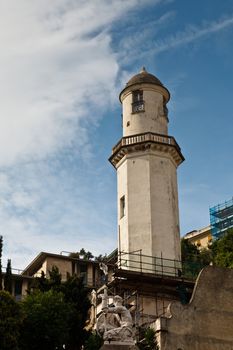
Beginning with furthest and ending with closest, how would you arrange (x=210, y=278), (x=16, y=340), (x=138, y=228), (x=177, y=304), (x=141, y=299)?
(x=138, y=228), (x=141, y=299), (x=210, y=278), (x=177, y=304), (x=16, y=340)

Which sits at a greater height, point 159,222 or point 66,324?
point 159,222

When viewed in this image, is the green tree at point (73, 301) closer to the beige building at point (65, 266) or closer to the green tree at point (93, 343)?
the green tree at point (93, 343)

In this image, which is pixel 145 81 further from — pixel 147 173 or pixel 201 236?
pixel 201 236

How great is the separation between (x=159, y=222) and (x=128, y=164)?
4.86 m

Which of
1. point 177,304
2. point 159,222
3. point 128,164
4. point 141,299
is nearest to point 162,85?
point 128,164

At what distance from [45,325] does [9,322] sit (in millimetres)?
2678

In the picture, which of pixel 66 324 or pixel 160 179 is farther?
pixel 160 179

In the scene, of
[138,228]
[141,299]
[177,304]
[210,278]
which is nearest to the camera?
[177,304]

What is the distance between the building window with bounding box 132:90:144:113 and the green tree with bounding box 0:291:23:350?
69.0ft

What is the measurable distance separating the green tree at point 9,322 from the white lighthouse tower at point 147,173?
13.9 metres

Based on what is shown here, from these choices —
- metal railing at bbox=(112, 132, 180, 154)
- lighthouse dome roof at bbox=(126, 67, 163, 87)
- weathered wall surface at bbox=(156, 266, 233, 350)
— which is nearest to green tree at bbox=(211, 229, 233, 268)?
weathered wall surface at bbox=(156, 266, 233, 350)

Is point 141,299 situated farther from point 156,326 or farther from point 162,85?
point 162,85

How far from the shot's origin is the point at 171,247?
43.7 m

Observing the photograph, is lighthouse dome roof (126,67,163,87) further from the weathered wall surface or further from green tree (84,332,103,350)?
green tree (84,332,103,350)
